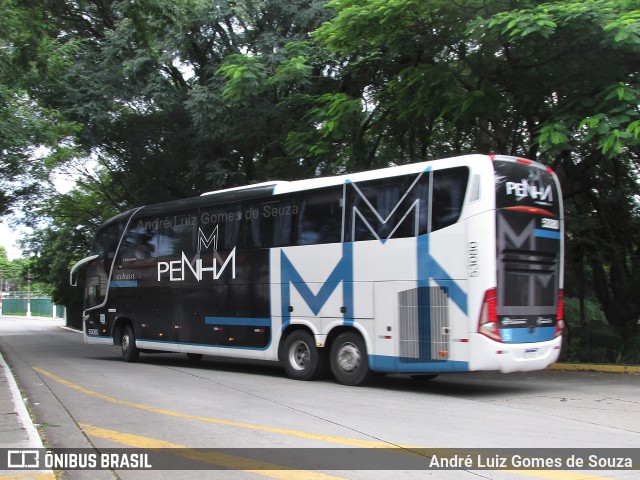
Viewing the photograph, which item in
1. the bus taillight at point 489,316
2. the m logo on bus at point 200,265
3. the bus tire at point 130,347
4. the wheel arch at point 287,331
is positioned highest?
the m logo on bus at point 200,265

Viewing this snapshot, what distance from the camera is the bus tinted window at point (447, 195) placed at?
1020 cm

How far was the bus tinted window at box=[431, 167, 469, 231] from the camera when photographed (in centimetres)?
1020

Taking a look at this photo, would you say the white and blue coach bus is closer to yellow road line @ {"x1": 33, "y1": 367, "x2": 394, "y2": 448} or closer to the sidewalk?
yellow road line @ {"x1": 33, "y1": 367, "x2": 394, "y2": 448}

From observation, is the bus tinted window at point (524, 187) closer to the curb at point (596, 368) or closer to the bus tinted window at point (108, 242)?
the curb at point (596, 368)

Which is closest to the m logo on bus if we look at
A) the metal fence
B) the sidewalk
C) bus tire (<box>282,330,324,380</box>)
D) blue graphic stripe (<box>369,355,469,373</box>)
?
bus tire (<box>282,330,324,380</box>)

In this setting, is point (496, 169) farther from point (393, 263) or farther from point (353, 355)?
point (353, 355)

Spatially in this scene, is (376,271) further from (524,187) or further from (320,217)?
(524,187)

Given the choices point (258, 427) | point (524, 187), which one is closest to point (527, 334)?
point (524, 187)

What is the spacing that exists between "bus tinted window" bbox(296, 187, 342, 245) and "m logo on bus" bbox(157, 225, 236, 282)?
2.15 metres

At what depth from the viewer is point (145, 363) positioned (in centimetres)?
1717

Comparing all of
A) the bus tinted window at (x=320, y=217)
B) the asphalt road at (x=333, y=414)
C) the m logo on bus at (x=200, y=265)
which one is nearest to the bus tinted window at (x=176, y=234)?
the m logo on bus at (x=200, y=265)

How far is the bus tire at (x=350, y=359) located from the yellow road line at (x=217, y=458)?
501cm

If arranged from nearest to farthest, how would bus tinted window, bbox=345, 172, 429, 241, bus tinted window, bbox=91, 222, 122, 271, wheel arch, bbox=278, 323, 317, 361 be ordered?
bus tinted window, bbox=345, 172, 429, 241
wheel arch, bbox=278, 323, 317, 361
bus tinted window, bbox=91, 222, 122, 271

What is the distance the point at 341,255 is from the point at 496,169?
10.8 feet
